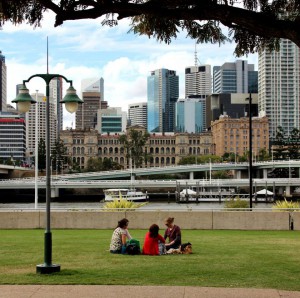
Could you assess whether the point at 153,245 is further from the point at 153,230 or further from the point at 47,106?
the point at 47,106

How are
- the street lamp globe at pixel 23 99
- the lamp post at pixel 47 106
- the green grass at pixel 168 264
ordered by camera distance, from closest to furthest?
the green grass at pixel 168 264 → the lamp post at pixel 47 106 → the street lamp globe at pixel 23 99

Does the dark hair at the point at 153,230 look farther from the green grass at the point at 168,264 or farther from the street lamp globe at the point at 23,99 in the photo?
the street lamp globe at the point at 23,99

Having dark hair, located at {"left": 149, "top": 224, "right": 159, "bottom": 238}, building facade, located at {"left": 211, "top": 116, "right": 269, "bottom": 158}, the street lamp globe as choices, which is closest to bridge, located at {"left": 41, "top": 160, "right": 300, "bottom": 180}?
building facade, located at {"left": 211, "top": 116, "right": 269, "bottom": 158}

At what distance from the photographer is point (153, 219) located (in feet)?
79.5

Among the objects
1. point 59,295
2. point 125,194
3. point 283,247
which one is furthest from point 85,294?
point 125,194

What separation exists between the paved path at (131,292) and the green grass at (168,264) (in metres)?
0.45

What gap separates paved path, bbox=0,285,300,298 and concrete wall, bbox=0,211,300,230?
45.4 ft

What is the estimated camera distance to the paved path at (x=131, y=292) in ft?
31.2

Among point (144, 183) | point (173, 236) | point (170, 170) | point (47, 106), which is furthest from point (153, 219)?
point (170, 170)

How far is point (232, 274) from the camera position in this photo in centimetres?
1166

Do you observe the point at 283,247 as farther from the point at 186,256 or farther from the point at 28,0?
the point at 28,0

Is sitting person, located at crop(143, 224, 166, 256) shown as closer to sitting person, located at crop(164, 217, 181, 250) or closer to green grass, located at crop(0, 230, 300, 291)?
green grass, located at crop(0, 230, 300, 291)

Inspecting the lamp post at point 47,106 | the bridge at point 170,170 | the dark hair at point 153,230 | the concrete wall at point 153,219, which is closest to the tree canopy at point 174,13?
the lamp post at point 47,106

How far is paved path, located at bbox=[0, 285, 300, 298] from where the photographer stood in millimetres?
9508
